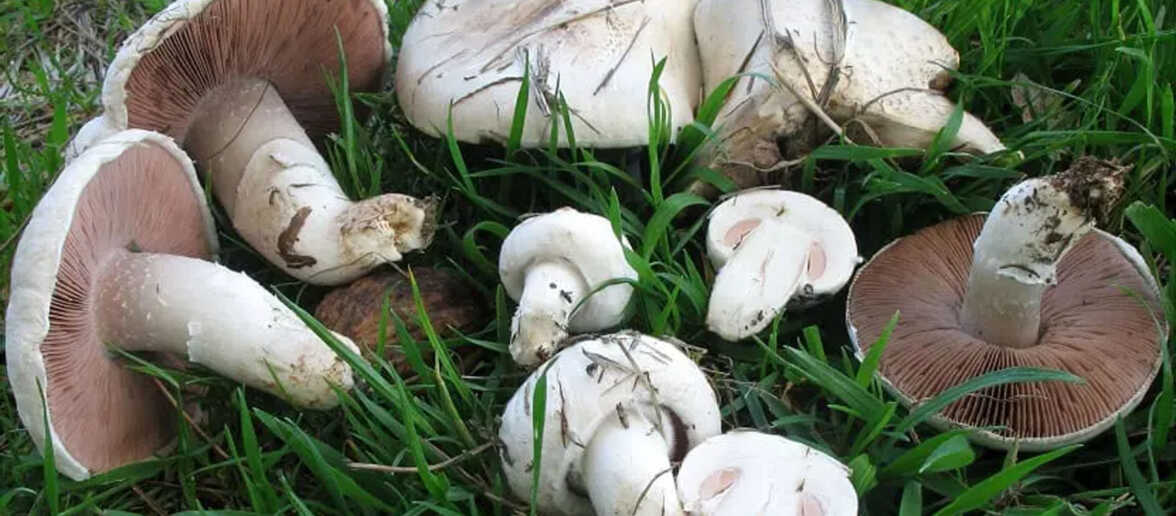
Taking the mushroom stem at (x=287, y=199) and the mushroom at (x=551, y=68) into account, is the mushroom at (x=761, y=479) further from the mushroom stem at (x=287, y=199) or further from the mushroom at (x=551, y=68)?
the mushroom stem at (x=287, y=199)

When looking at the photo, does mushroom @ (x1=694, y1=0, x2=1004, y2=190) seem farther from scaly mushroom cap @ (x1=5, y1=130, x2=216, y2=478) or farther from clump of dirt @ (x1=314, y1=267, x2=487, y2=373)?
scaly mushroom cap @ (x1=5, y1=130, x2=216, y2=478)

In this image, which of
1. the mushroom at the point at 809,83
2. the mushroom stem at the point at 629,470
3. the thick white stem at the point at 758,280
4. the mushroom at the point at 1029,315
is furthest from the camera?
the mushroom at the point at 809,83

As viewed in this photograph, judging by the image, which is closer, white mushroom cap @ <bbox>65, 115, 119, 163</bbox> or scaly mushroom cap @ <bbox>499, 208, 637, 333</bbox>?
scaly mushroom cap @ <bbox>499, 208, 637, 333</bbox>

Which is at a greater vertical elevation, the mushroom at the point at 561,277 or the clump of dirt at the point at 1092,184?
the clump of dirt at the point at 1092,184

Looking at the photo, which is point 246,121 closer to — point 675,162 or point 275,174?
point 275,174

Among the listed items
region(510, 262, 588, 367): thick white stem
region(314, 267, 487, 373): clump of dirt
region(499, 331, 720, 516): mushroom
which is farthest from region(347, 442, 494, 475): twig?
region(314, 267, 487, 373): clump of dirt

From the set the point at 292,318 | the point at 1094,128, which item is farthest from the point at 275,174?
the point at 1094,128

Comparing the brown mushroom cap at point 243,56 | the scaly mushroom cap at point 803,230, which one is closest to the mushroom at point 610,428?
the scaly mushroom cap at point 803,230
